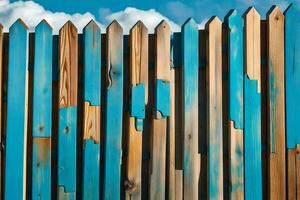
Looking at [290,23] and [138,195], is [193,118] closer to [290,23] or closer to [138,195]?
[138,195]

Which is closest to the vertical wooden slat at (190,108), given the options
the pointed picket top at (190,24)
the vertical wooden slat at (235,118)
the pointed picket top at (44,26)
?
the pointed picket top at (190,24)

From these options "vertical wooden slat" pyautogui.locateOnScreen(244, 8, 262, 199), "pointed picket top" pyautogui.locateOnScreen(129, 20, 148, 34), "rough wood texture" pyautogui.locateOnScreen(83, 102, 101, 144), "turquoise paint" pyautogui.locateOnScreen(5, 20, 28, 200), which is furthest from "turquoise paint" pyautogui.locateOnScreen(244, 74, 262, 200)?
"turquoise paint" pyautogui.locateOnScreen(5, 20, 28, 200)

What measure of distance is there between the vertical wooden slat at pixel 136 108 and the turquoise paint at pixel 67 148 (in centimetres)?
39

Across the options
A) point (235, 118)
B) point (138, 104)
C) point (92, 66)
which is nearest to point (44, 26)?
point (92, 66)

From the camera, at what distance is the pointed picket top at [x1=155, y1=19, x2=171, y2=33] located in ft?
12.2

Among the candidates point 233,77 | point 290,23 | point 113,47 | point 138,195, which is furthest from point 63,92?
point 290,23

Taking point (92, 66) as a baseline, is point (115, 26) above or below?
above

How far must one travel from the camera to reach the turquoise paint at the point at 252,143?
3766mm

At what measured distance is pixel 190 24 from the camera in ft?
12.2

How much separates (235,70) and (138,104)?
2.43ft

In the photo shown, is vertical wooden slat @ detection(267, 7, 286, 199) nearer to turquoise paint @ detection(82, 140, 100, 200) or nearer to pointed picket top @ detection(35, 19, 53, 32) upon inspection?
turquoise paint @ detection(82, 140, 100, 200)

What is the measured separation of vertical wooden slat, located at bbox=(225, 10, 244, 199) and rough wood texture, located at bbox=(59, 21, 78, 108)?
111cm

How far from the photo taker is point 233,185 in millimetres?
3740

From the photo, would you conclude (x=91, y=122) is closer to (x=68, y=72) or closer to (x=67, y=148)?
(x=67, y=148)
